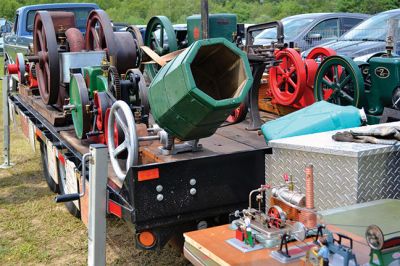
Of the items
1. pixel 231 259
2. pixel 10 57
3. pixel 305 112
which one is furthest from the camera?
pixel 10 57

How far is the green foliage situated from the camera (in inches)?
1243

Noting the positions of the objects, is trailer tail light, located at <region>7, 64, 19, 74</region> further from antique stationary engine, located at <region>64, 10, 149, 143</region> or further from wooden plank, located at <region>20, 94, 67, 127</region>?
antique stationary engine, located at <region>64, 10, 149, 143</region>

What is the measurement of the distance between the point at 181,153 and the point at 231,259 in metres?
1.20

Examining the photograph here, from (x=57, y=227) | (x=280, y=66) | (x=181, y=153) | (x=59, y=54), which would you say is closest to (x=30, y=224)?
(x=57, y=227)

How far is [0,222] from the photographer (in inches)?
188

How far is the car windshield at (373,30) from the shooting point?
22.8 ft

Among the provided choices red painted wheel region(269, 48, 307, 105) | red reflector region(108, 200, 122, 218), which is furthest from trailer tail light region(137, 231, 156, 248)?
red painted wheel region(269, 48, 307, 105)

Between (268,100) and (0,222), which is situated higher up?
(268,100)

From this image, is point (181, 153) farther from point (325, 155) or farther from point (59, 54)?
point (59, 54)

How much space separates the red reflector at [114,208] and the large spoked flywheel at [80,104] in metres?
1.06

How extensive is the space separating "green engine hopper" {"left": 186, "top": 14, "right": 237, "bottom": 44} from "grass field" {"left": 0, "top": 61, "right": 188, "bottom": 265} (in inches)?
76.5

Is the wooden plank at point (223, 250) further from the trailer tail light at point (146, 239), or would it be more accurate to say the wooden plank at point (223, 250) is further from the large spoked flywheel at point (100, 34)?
the large spoked flywheel at point (100, 34)

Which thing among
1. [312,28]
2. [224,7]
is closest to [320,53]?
[312,28]

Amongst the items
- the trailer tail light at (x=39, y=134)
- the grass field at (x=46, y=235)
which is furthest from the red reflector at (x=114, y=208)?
the trailer tail light at (x=39, y=134)
